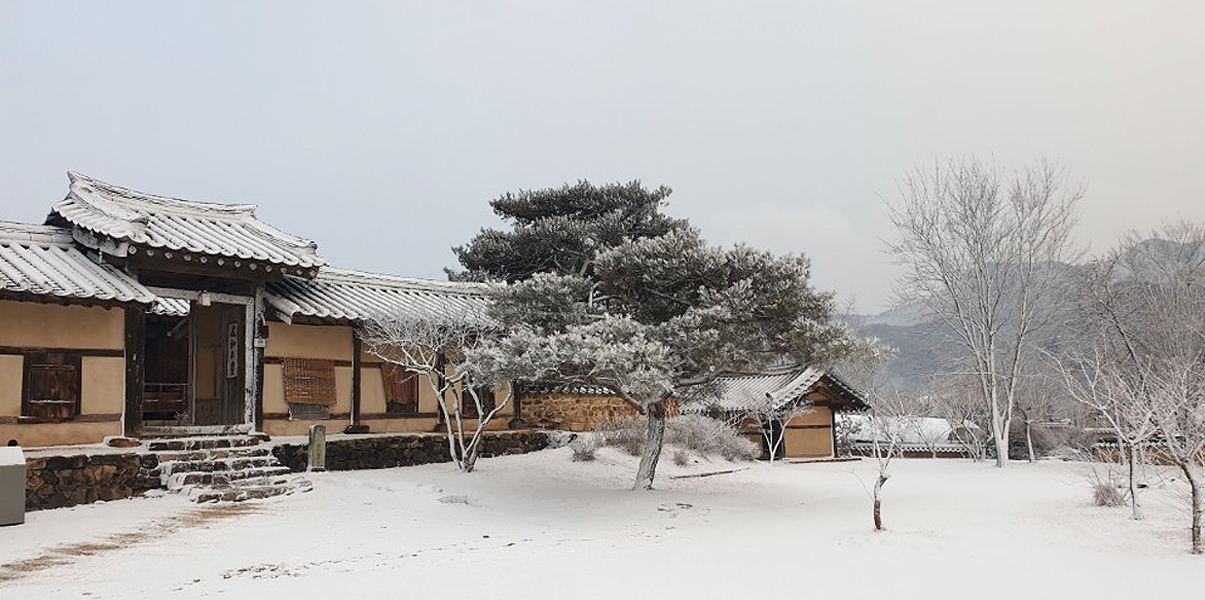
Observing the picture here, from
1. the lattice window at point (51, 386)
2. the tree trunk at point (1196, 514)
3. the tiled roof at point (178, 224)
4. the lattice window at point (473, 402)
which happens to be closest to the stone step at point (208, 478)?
the lattice window at point (51, 386)

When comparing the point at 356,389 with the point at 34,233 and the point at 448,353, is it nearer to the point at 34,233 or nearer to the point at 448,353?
→ the point at 448,353

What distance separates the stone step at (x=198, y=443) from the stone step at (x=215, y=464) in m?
0.39

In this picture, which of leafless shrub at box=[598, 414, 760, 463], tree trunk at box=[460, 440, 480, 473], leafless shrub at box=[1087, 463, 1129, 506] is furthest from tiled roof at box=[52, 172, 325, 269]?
leafless shrub at box=[1087, 463, 1129, 506]

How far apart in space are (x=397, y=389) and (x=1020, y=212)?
55.7 ft

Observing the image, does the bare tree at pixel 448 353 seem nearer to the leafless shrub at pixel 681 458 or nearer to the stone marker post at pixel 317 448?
the stone marker post at pixel 317 448

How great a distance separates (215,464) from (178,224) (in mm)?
4623

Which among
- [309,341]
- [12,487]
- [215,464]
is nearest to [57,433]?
[215,464]

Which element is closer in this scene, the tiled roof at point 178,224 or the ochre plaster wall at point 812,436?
the tiled roof at point 178,224

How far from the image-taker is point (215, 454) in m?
12.9

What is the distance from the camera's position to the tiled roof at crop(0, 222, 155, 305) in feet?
38.0

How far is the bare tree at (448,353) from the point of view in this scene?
14.5 meters

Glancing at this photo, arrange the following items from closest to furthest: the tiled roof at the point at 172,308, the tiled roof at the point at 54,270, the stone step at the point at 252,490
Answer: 1. the stone step at the point at 252,490
2. the tiled roof at the point at 54,270
3. the tiled roof at the point at 172,308

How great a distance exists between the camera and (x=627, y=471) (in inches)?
644

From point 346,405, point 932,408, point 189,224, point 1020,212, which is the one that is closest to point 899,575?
point 346,405
